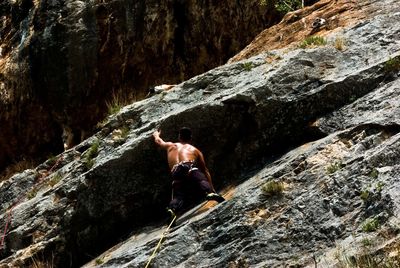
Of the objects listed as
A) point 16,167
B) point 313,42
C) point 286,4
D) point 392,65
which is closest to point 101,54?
point 16,167

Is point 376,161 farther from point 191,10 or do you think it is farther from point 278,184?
point 191,10

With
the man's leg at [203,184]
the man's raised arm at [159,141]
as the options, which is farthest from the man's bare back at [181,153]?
the man's leg at [203,184]

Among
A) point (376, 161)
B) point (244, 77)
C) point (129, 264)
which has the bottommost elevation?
point (129, 264)

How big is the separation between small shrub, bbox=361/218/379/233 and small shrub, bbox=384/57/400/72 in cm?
344

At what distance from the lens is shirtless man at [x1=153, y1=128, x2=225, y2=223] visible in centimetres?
1020

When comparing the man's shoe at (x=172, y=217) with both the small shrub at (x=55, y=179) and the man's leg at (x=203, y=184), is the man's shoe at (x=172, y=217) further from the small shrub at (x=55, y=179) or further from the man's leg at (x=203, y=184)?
the small shrub at (x=55, y=179)

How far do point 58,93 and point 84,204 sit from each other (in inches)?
293

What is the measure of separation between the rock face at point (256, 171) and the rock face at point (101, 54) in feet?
15.5

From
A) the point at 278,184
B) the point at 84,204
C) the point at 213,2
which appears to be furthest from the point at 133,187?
the point at 213,2

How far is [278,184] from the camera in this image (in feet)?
29.3

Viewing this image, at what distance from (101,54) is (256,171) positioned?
9.23 meters

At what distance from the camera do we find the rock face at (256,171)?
803cm

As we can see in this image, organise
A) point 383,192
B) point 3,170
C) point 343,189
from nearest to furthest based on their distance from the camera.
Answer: point 383,192, point 343,189, point 3,170

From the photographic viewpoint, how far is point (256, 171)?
10164 millimetres
